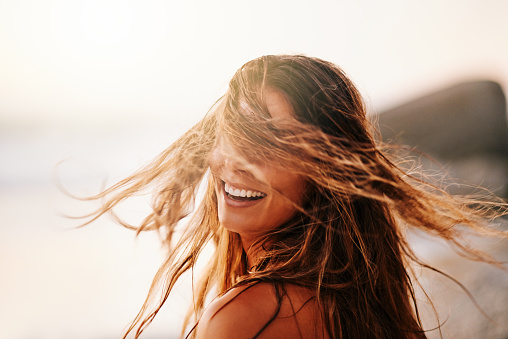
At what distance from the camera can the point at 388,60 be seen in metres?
A: 2.21

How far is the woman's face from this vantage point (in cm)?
82

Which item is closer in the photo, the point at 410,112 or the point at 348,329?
the point at 348,329

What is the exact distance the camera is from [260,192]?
843 mm

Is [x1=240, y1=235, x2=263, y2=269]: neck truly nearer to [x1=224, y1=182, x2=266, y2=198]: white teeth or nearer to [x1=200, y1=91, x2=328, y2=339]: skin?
[x1=200, y1=91, x2=328, y2=339]: skin

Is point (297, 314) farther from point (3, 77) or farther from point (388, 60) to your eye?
point (3, 77)

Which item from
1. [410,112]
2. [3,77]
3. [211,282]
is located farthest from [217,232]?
[3,77]

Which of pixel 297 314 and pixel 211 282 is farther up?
pixel 297 314

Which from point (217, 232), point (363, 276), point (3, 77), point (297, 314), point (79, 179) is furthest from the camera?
point (3, 77)

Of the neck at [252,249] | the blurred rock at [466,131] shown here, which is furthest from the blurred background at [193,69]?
the neck at [252,249]

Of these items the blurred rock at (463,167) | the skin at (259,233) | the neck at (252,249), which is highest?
the skin at (259,233)

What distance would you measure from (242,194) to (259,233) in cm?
9

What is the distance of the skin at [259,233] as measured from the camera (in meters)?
0.65

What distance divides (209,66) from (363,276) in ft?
4.81

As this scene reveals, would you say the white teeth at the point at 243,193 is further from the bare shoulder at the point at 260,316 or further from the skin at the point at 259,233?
the bare shoulder at the point at 260,316
